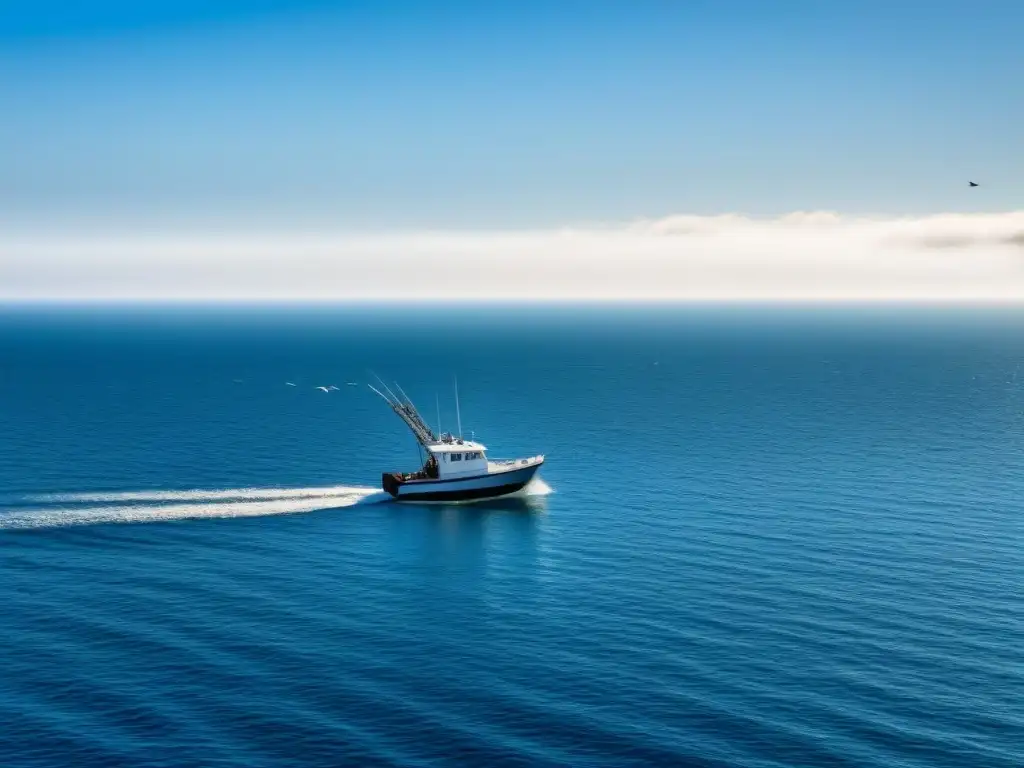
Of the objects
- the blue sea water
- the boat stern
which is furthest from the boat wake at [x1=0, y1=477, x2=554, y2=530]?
the boat stern

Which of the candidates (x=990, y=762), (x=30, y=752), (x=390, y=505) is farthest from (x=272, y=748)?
(x=390, y=505)

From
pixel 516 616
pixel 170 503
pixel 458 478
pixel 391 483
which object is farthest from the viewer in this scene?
pixel 458 478

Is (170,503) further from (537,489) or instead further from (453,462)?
(537,489)

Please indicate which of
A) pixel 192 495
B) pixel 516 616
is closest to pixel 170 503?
pixel 192 495

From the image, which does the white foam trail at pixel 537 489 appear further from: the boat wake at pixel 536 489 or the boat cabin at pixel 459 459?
the boat cabin at pixel 459 459

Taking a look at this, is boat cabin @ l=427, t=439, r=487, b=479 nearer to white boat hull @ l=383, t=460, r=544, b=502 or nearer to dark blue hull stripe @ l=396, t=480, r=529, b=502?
white boat hull @ l=383, t=460, r=544, b=502

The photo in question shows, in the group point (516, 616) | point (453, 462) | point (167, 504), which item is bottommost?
point (516, 616)
